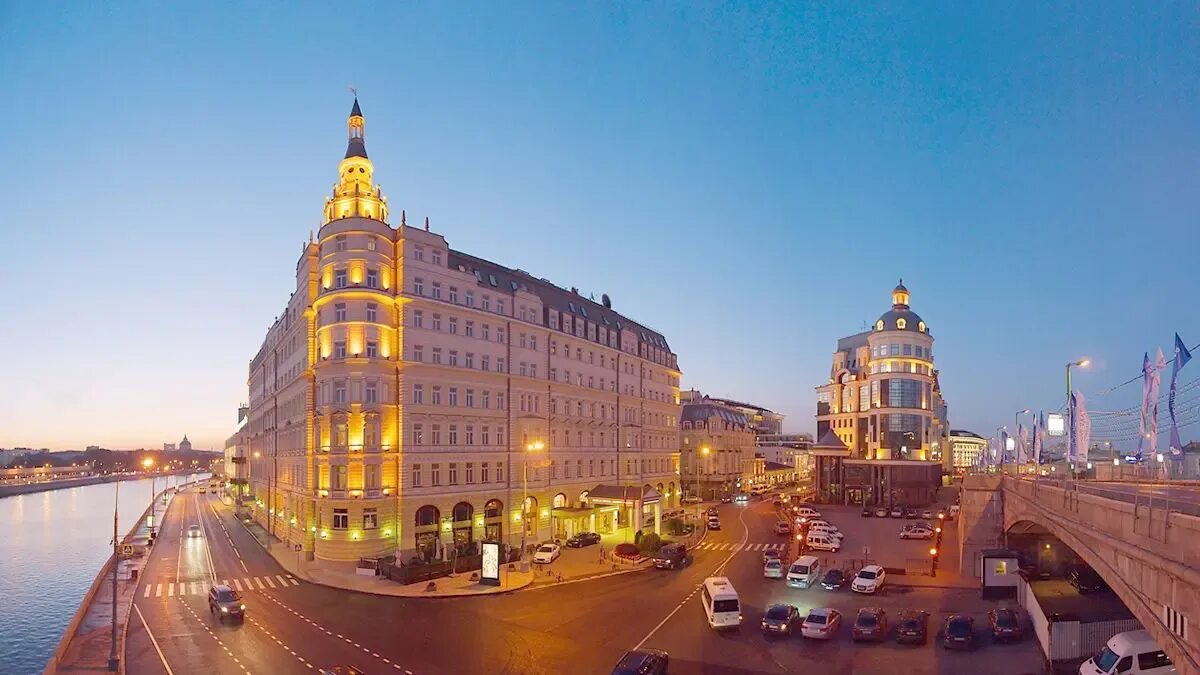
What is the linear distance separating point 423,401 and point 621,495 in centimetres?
2616

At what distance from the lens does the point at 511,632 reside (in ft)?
128

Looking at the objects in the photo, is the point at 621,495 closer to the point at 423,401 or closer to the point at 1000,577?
the point at 423,401

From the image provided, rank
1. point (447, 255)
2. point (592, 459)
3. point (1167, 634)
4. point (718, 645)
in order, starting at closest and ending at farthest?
point (1167, 634)
point (718, 645)
point (447, 255)
point (592, 459)

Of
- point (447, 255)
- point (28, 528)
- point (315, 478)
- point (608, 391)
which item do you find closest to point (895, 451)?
point (608, 391)

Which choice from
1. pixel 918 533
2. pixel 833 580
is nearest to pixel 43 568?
pixel 833 580

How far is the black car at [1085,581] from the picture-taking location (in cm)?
3931

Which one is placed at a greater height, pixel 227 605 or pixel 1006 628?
pixel 1006 628

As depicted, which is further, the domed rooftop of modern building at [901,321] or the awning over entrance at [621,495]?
the domed rooftop of modern building at [901,321]

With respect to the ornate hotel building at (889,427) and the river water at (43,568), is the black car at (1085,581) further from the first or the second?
the ornate hotel building at (889,427)

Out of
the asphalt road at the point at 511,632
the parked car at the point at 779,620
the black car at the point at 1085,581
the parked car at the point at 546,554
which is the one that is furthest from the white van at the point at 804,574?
the parked car at the point at 546,554

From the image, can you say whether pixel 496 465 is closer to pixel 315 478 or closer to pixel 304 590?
pixel 315 478

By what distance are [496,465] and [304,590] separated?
21.1m

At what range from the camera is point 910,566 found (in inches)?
2293

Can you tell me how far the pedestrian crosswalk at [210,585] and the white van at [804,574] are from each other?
34.3 m
